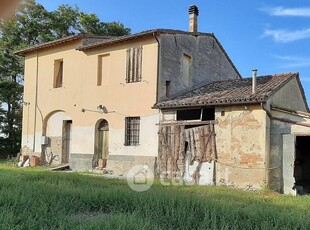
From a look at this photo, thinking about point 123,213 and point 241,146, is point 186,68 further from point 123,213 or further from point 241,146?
point 123,213

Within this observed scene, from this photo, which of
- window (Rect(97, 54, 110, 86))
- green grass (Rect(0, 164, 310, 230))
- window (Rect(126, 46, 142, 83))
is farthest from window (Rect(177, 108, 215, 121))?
green grass (Rect(0, 164, 310, 230))

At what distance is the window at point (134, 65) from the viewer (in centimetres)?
1767

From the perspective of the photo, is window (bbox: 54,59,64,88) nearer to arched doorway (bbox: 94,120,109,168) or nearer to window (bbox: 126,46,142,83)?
arched doorway (bbox: 94,120,109,168)

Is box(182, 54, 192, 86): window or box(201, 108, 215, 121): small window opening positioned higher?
box(182, 54, 192, 86): window

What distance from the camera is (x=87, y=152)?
764 inches

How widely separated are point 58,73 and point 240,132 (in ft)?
41.6

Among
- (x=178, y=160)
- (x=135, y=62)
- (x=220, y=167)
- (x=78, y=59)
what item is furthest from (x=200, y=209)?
(x=78, y=59)

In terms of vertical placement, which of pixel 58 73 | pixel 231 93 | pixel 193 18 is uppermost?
pixel 193 18

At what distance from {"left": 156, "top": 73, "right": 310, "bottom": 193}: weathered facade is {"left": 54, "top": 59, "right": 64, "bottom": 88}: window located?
825cm

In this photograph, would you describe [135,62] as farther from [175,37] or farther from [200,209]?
[200,209]

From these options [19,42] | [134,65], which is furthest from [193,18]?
[19,42]

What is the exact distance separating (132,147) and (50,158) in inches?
261

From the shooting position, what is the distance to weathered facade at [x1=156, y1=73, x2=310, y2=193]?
13.3 m

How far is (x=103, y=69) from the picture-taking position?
19547 millimetres
